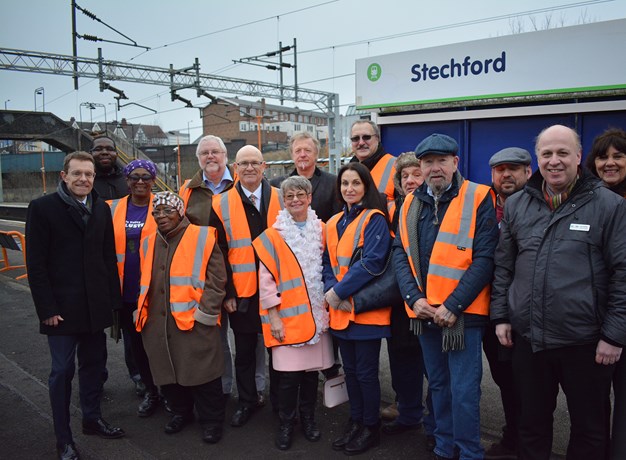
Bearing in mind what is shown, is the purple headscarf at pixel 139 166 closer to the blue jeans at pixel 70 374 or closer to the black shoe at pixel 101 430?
the blue jeans at pixel 70 374

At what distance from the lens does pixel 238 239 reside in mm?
4004

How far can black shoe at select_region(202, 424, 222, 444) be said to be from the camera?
376cm

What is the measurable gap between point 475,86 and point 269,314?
3445 millimetres

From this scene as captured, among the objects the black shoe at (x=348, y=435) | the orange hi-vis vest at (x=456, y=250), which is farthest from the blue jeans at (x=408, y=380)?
the orange hi-vis vest at (x=456, y=250)

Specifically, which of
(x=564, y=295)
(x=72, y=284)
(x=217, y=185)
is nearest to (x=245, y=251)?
(x=217, y=185)

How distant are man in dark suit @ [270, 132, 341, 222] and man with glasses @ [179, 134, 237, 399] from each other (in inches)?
25.0

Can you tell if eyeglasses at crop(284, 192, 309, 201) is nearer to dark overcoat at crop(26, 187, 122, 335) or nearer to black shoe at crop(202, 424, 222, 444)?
dark overcoat at crop(26, 187, 122, 335)

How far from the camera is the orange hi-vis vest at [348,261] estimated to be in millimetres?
3486

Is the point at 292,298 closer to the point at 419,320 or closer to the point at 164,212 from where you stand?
the point at 419,320

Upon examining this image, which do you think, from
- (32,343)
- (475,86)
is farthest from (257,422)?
(475,86)

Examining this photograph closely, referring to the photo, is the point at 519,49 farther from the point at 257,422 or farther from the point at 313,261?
the point at 257,422

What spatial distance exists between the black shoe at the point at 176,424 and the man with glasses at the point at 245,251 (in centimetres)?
38

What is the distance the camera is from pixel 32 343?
6.04 meters

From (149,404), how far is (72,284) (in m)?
1.31
